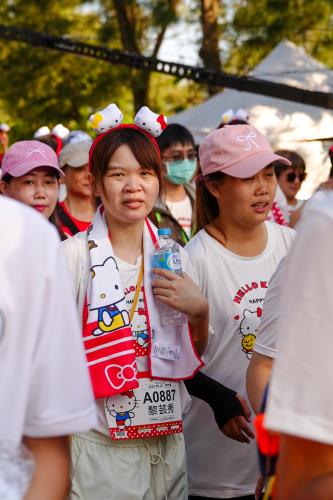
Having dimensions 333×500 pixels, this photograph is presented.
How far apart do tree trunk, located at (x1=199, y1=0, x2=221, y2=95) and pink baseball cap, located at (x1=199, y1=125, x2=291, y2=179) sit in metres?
14.3

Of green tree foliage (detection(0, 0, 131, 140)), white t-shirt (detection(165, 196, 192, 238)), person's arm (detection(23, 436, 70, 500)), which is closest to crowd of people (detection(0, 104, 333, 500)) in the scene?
person's arm (detection(23, 436, 70, 500))

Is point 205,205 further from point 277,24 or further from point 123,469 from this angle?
point 277,24

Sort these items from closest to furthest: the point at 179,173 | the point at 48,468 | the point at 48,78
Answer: the point at 48,468
the point at 179,173
the point at 48,78

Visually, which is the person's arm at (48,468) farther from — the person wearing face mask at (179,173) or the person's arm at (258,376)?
the person wearing face mask at (179,173)

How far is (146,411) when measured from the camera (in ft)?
12.1

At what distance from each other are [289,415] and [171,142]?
5750 millimetres

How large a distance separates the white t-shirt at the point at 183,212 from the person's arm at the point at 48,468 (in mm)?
5192

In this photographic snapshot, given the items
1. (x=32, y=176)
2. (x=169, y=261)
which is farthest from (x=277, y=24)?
(x=169, y=261)

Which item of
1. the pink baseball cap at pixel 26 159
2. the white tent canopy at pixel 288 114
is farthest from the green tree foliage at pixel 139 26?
the pink baseball cap at pixel 26 159

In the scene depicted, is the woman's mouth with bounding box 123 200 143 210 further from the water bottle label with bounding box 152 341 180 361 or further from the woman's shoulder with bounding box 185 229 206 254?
the water bottle label with bounding box 152 341 180 361

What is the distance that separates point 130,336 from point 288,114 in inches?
469

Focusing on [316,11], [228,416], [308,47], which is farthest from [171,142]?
[308,47]

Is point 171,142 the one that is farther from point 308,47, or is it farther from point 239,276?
point 308,47

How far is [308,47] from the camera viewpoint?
72.6 feet
